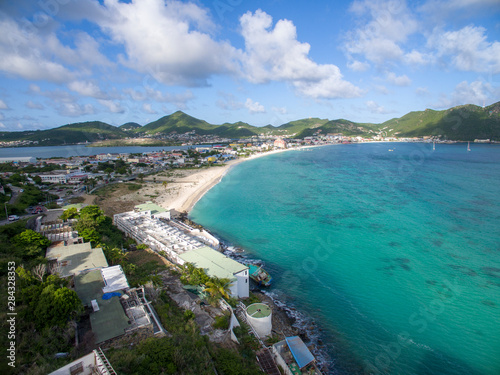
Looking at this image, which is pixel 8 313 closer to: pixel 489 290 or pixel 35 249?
pixel 35 249

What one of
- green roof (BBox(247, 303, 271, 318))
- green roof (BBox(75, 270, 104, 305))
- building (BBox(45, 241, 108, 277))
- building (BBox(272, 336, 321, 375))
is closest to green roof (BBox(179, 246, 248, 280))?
green roof (BBox(247, 303, 271, 318))

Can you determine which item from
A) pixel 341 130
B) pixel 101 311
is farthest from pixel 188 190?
pixel 341 130

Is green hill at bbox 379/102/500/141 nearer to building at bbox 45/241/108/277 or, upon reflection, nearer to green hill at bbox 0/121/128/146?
building at bbox 45/241/108/277

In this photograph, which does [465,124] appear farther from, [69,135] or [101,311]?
[69,135]

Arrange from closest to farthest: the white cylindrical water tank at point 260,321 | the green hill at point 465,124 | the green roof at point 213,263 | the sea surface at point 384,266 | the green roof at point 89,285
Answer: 1. the green roof at point 89,285
2. the white cylindrical water tank at point 260,321
3. the sea surface at point 384,266
4. the green roof at point 213,263
5. the green hill at point 465,124

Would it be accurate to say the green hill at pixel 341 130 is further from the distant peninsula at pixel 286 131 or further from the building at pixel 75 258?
the building at pixel 75 258

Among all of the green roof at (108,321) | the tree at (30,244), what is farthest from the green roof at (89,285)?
the tree at (30,244)
